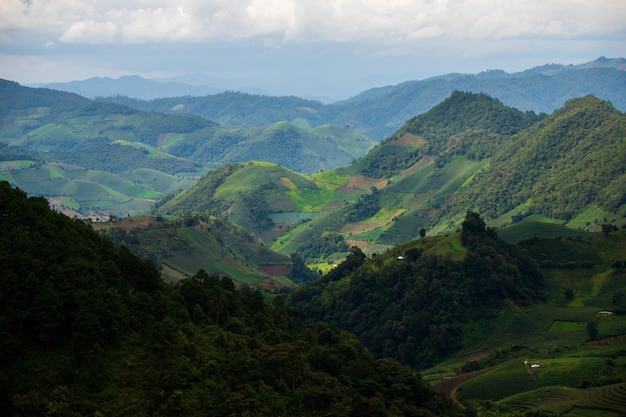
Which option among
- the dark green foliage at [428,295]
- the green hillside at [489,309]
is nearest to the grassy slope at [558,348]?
the green hillside at [489,309]

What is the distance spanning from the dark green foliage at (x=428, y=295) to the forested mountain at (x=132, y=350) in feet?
108

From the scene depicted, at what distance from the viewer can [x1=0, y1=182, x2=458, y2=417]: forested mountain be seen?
126 feet

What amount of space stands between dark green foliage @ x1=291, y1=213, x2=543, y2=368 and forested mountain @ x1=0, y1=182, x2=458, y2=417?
108 ft

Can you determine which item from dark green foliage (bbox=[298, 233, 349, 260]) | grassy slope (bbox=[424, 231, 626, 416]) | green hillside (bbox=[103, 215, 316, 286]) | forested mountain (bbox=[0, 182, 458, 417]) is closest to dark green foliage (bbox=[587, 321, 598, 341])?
grassy slope (bbox=[424, 231, 626, 416])

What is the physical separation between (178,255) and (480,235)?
58604mm

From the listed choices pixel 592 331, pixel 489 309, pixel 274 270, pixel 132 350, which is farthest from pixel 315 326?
pixel 274 270

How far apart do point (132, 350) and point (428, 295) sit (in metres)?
55.0

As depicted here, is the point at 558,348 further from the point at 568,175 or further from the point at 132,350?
the point at 568,175

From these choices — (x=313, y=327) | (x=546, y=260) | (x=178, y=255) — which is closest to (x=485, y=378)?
(x=313, y=327)

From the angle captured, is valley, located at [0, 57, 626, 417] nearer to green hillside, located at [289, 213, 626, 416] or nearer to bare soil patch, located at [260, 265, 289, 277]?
green hillside, located at [289, 213, 626, 416]

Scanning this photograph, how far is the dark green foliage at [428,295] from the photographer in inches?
3435

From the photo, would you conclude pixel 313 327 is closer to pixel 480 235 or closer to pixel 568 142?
pixel 480 235

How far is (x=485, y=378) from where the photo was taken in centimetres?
6850

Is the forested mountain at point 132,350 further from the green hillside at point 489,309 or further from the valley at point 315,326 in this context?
the green hillside at point 489,309
